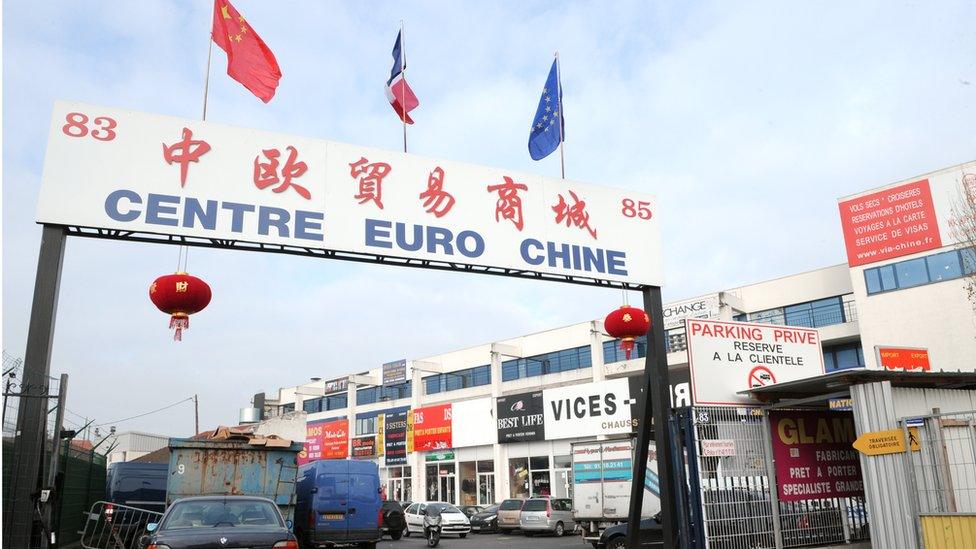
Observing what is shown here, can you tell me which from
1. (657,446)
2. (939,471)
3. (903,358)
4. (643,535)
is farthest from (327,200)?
(903,358)

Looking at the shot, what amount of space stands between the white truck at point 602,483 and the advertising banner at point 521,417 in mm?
14545

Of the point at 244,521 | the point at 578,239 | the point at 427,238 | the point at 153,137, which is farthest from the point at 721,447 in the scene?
the point at 153,137

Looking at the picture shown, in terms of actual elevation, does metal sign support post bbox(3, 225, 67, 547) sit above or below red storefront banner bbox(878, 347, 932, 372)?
below

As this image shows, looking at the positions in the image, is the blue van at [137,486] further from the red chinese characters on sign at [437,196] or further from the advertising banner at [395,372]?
the advertising banner at [395,372]

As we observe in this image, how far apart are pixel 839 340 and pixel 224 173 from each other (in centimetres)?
3362

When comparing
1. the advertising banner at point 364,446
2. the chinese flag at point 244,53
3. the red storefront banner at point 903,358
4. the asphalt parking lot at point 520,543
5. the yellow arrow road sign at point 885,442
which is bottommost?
the asphalt parking lot at point 520,543

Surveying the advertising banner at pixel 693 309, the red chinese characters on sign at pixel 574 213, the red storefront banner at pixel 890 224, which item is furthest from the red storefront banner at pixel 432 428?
the red chinese characters on sign at pixel 574 213

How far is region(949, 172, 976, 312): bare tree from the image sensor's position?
28483 mm

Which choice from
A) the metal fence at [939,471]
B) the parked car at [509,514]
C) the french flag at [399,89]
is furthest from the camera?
the parked car at [509,514]

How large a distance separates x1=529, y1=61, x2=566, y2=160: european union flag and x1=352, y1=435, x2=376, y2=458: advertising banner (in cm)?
4245

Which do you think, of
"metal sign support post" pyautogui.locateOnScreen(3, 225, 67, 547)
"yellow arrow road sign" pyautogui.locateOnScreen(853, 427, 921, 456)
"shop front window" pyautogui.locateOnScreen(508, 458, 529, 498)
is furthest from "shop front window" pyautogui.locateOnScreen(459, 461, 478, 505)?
"metal sign support post" pyautogui.locateOnScreen(3, 225, 67, 547)

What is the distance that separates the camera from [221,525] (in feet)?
30.5

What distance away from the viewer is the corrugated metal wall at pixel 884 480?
28.6 feet

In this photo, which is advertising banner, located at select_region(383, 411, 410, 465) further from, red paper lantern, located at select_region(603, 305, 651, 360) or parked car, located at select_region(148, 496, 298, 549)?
parked car, located at select_region(148, 496, 298, 549)
